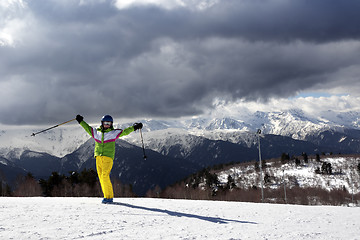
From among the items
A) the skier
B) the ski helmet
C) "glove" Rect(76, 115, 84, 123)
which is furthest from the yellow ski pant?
"glove" Rect(76, 115, 84, 123)

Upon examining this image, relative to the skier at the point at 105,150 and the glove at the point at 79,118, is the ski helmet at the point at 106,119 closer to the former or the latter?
the skier at the point at 105,150

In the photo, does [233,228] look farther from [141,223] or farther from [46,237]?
[46,237]

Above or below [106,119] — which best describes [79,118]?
above

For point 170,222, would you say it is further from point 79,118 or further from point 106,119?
point 79,118

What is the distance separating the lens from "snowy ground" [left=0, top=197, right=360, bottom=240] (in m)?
7.12

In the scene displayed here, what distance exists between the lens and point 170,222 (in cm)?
844

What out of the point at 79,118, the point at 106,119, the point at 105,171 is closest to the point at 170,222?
the point at 105,171

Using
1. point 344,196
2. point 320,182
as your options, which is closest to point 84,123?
point 344,196

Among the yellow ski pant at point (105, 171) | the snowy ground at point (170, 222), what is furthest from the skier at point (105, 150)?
the snowy ground at point (170, 222)

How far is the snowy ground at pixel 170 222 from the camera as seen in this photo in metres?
7.12

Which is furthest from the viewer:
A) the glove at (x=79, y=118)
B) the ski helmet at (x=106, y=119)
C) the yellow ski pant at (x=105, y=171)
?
the glove at (x=79, y=118)

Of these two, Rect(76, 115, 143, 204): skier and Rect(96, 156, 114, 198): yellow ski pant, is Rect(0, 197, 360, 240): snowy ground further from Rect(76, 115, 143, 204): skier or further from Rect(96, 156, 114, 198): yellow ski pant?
Rect(76, 115, 143, 204): skier

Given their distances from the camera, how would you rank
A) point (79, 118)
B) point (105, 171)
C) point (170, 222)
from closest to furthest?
point (170, 222) → point (105, 171) → point (79, 118)

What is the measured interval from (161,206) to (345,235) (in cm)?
591
